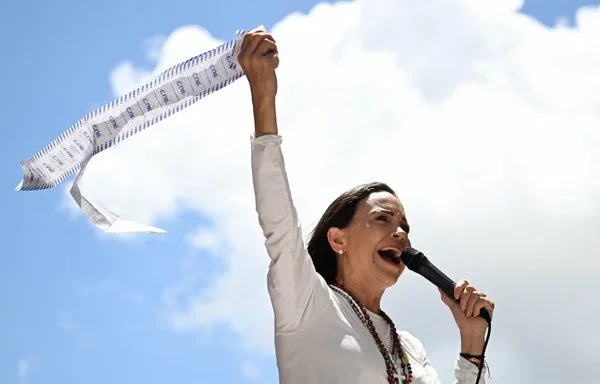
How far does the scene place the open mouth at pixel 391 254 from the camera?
195 inches

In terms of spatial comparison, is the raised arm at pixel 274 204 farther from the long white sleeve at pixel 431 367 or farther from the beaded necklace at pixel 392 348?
the long white sleeve at pixel 431 367

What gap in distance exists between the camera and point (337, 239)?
5094 millimetres

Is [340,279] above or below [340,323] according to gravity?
above

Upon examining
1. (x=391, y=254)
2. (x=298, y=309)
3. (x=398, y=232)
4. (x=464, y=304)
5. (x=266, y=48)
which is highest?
(x=266, y=48)

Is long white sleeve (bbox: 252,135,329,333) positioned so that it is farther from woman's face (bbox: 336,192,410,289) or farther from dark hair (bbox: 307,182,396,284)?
dark hair (bbox: 307,182,396,284)

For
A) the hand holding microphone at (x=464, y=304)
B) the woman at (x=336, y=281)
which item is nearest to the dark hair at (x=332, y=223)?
the woman at (x=336, y=281)

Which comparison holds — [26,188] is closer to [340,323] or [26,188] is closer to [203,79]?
[203,79]

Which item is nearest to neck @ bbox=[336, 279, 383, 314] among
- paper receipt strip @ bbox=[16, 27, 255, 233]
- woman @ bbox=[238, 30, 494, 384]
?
woman @ bbox=[238, 30, 494, 384]

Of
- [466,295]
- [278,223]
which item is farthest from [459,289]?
[278,223]

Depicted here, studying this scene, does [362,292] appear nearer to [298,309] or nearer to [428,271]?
[428,271]

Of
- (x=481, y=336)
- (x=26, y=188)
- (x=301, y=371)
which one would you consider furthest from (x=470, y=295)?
(x=26, y=188)

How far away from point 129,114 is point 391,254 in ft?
4.88

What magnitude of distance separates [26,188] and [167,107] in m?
0.78

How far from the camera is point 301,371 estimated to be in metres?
4.35
